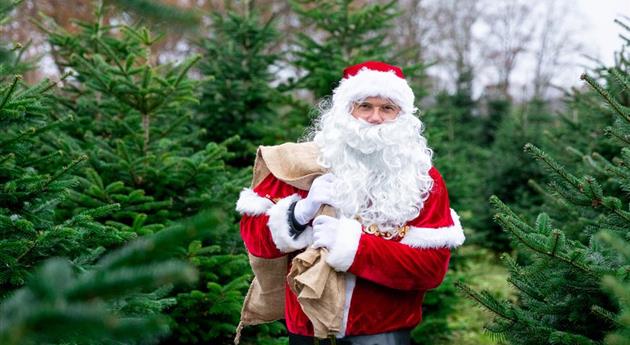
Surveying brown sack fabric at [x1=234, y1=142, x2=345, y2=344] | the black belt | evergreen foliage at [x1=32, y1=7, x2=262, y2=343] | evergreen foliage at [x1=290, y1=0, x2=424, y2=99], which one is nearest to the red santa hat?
brown sack fabric at [x1=234, y1=142, x2=345, y2=344]

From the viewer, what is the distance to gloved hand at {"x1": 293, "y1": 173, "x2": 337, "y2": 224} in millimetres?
2830

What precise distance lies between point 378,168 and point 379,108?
0.33 m

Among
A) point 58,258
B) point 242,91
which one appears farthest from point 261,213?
point 242,91

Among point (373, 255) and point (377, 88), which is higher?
point (377, 88)

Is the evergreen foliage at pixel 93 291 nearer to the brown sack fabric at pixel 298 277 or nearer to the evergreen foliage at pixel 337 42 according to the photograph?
the brown sack fabric at pixel 298 277

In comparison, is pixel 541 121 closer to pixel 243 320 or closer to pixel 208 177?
pixel 208 177

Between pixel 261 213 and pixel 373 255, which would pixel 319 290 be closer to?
pixel 373 255

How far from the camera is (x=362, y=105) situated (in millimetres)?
3182

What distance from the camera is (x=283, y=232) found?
288 cm

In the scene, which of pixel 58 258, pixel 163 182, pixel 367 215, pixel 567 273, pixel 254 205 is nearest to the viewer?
pixel 58 258

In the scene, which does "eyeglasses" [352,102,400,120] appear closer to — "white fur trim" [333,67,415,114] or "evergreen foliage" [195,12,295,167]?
"white fur trim" [333,67,415,114]

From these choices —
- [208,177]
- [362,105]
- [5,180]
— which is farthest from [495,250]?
[5,180]

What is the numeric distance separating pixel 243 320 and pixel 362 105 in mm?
1378

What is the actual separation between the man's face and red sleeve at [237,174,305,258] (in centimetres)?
54
